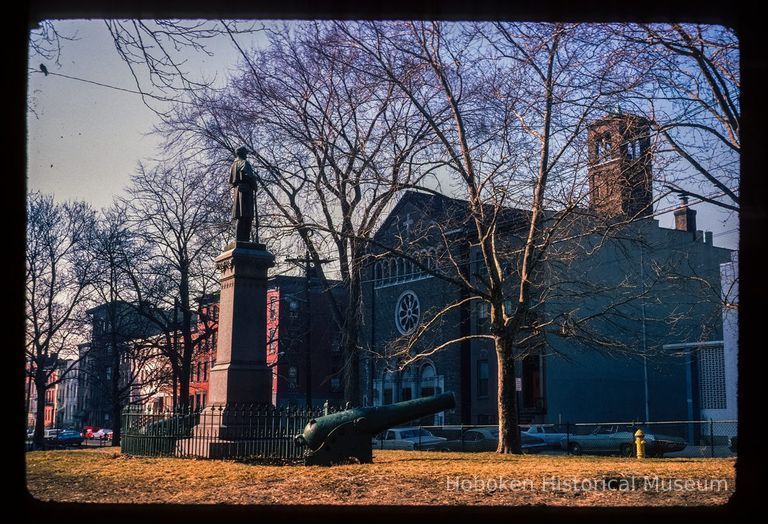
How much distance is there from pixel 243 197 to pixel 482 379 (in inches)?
1157

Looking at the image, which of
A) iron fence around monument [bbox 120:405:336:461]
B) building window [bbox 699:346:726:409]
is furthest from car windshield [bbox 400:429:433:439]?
iron fence around monument [bbox 120:405:336:461]

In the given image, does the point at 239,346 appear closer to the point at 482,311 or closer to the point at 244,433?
the point at 244,433

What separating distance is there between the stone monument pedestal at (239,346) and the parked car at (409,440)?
55.7ft

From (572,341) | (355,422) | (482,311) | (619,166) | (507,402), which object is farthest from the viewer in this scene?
(482,311)

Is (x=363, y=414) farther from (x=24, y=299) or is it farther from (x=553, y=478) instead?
(x=24, y=299)

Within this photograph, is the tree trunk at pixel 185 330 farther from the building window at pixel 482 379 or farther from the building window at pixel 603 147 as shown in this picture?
the building window at pixel 603 147

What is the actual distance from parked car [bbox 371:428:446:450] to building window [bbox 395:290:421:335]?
1503 centimetres

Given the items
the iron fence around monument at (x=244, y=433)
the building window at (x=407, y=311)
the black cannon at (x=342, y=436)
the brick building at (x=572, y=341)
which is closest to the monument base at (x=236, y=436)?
the iron fence around monument at (x=244, y=433)

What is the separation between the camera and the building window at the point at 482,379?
1786 inches

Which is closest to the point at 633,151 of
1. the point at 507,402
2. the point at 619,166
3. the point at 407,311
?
the point at 619,166

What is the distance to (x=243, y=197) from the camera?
736 inches

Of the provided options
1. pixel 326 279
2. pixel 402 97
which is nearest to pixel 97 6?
pixel 402 97

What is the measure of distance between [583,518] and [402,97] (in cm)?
1644

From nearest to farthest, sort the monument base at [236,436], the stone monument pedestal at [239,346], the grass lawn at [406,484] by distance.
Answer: the grass lawn at [406,484], the monument base at [236,436], the stone monument pedestal at [239,346]
